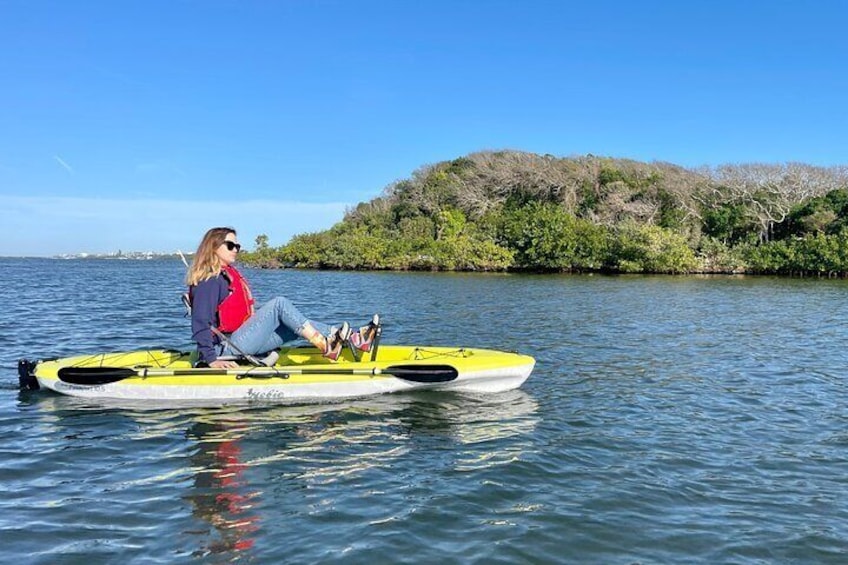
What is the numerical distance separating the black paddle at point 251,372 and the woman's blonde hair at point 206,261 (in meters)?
1.29

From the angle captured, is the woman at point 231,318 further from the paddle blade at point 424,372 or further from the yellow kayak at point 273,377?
the paddle blade at point 424,372

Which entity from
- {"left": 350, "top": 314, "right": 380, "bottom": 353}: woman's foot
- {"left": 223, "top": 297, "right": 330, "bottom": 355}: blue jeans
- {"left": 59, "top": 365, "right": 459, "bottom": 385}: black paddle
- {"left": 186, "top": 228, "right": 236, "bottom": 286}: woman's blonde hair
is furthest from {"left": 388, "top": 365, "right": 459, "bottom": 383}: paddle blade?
{"left": 186, "top": 228, "right": 236, "bottom": 286}: woman's blonde hair

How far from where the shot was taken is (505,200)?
76.2 metres

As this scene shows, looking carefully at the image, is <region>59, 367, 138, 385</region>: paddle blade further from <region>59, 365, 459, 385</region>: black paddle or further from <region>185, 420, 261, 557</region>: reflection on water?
<region>185, 420, 261, 557</region>: reflection on water

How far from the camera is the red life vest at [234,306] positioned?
347 inches

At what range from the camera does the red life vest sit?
882 cm

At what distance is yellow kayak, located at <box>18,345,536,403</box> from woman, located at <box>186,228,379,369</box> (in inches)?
11.7

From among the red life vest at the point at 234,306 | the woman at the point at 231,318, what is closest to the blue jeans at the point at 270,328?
the woman at the point at 231,318

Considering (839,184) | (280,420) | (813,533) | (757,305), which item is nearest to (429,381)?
(280,420)

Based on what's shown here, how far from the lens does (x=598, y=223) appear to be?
2522 inches

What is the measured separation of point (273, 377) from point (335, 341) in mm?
955

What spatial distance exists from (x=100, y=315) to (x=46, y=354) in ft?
28.9

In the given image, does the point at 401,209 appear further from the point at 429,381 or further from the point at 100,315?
the point at 429,381

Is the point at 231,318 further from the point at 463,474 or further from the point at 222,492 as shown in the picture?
the point at 463,474
